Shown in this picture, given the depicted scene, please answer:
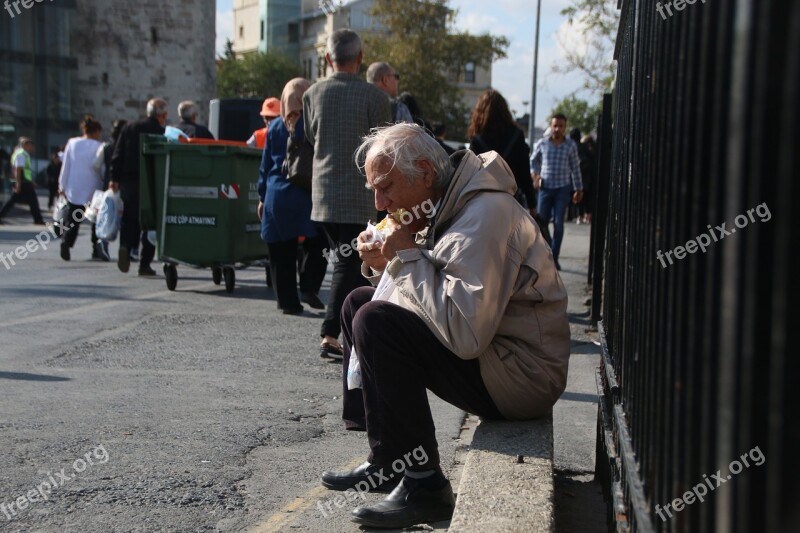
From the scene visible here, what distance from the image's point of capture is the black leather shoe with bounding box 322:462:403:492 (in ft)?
12.7

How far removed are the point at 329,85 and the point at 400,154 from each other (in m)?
3.35

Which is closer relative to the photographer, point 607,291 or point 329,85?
point 607,291

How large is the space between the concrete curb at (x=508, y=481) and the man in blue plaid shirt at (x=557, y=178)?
8629 mm

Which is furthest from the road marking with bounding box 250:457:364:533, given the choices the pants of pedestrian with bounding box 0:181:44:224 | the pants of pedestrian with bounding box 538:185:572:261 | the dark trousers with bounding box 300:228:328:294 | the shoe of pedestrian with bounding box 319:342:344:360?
the pants of pedestrian with bounding box 0:181:44:224

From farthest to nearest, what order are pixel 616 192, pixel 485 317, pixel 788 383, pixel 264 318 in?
pixel 264 318 < pixel 616 192 < pixel 485 317 < pixel 788 383

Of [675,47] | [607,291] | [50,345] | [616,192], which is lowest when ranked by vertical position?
[50,345]

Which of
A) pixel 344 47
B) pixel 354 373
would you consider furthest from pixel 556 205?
pixel 354 373

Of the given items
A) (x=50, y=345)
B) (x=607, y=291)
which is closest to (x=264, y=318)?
(x=50, y=345)

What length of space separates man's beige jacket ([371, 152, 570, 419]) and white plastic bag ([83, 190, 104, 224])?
9617mm

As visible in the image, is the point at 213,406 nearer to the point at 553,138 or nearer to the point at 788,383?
the point at 788,383

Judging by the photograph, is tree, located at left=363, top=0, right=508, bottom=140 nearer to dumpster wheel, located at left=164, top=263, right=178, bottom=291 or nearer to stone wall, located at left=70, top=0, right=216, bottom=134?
stone wall, located at left=70, top=0, right=216, bottom=134

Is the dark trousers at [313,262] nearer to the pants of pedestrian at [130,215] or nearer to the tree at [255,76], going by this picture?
the pants of pedestrian at [130,215]

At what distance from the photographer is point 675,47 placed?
2176 millimetres

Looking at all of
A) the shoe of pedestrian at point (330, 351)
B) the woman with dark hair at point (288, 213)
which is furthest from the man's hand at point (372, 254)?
the woman with dark hair at point (288, 213)
